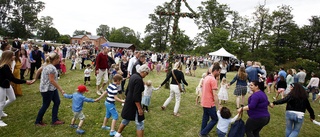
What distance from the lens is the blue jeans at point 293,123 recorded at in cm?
433

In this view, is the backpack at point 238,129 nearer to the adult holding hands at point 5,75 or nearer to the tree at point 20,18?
the adult holding hands at point 5,75

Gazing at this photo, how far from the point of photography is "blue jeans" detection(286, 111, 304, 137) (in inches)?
170

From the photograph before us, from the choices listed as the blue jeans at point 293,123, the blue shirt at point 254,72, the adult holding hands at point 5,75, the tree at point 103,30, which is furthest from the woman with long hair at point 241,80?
the tree at point 103,30

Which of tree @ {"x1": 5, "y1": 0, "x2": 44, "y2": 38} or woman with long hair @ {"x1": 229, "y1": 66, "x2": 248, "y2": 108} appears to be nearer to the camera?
woman with long hair @ {"x1": 229, "y1": 66, "x2": 248, "y2": 108}

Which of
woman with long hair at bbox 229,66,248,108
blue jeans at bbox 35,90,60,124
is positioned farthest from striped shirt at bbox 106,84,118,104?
woman with long hair at bbox 229,66,248,108

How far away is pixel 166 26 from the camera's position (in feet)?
153

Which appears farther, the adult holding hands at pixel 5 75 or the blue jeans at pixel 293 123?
the blue jeans at pixel 293 123

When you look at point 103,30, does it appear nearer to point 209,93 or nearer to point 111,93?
point 111,93

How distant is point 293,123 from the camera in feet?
15.2

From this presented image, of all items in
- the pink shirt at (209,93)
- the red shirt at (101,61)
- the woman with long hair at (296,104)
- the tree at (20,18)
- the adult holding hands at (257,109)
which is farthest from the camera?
the tree at (20,18)

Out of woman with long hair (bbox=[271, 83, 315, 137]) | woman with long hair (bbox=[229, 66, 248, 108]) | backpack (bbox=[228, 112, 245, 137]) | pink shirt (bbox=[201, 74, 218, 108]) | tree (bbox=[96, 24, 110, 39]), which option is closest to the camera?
backpack (bbox=[228, 112, 245, 137])

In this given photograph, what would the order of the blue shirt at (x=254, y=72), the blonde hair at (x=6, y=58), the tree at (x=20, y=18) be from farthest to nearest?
1. the tree at (x=20, y=18)
2. the blue shirt at (x=254, y=72)
3. the blonde hair at (x=6, y=58)

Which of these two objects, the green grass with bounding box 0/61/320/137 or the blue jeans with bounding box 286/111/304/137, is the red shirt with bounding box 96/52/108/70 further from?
the blue jeans with bounding box 286/111/304/137

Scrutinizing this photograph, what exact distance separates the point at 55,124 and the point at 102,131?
1.22 metres
